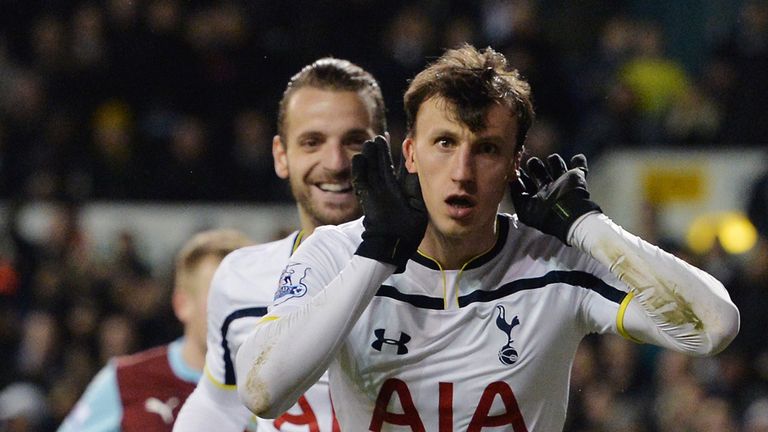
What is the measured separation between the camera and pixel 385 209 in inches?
128

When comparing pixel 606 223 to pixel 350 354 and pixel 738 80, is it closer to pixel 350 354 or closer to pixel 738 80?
pixel 350 354

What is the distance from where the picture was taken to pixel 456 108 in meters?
3.30

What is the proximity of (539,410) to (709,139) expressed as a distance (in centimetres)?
668

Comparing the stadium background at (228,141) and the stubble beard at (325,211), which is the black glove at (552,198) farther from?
the stadium background at (228,141)

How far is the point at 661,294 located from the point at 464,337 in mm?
521

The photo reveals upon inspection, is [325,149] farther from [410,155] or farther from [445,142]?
[445,142]

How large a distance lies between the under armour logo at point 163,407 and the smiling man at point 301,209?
49.6 inches

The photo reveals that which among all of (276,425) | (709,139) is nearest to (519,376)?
(276,425)

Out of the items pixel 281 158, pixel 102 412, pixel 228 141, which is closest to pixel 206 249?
pixel 102 412

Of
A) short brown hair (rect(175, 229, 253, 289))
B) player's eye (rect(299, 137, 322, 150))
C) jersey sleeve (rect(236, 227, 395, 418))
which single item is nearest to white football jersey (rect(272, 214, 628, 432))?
jersey sleeve (rect(236, 227, 395, 418))

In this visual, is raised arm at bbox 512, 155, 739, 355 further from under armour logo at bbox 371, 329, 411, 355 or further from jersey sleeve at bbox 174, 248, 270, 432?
jersey sleeve at bbox 174, 248, 270, 432

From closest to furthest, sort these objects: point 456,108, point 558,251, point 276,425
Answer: point 456,108 < point 558,251 < point 276,425

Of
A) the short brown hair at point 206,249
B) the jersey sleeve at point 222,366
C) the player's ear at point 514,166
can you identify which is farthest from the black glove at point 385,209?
the short brown hair at point 206,249

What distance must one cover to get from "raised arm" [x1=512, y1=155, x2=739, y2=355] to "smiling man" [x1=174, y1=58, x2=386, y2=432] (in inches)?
38.4
